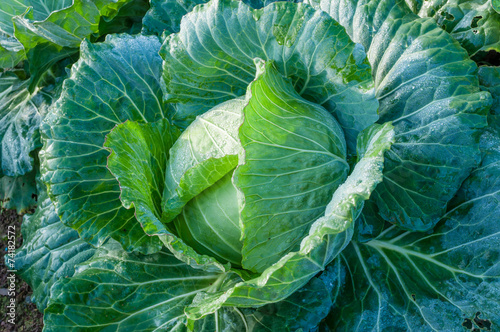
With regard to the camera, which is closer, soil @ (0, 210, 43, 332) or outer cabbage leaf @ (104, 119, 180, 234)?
outer cabbage leaf @ (104, 119, 180, 234)

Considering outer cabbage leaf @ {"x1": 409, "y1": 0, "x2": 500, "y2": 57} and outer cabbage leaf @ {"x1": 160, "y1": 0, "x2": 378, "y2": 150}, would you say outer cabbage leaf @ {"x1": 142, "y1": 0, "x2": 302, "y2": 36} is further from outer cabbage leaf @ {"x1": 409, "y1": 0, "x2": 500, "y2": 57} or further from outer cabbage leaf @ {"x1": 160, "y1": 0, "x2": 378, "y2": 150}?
outer cabbage leaf @ {"x1": 409, "y1": 0, "x2": 500, "y2": 57}

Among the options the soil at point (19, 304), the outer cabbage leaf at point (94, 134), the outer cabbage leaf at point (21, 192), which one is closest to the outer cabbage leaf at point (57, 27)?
the outer cabbage leaf at point (94, 134)

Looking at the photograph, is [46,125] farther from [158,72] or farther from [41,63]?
[41,63]

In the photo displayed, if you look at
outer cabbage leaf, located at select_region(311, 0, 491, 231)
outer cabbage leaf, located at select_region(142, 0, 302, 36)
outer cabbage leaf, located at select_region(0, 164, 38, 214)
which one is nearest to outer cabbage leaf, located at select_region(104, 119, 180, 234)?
outer cabbage leaf, located at select_region(142, 0, 302, 36)

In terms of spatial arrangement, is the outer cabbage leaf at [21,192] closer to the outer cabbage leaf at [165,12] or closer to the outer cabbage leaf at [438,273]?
the outer cabbage leaf at [165,12]

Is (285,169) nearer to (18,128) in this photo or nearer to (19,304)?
(18,128)

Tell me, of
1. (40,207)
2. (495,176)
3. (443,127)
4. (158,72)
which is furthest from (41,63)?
(495,176)
